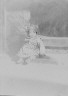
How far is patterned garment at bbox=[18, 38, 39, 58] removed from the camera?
1096mm

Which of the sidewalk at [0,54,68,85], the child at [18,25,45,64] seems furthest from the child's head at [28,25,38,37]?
the sidewalk at [0,54,68,85]

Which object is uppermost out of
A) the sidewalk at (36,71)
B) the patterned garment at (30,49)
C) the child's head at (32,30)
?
the child's head at (32,30)

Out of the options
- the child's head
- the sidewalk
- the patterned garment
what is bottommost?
the sidewalk

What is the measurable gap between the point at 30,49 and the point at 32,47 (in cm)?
2

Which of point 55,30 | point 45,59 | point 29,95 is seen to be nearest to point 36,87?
point 29,95

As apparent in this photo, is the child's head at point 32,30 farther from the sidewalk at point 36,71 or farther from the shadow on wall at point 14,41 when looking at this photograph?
the sidewalk at point 36,71

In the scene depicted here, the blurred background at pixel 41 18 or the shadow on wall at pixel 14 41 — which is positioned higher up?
the blurred background at pixel 41 18

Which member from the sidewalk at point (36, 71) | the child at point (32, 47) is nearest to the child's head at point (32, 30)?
the child at point (32, 47)

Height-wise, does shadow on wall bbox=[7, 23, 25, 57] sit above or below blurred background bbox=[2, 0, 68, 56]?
below

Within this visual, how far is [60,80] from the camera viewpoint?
104 centimetres

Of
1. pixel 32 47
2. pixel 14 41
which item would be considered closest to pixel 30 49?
pixel 32 47

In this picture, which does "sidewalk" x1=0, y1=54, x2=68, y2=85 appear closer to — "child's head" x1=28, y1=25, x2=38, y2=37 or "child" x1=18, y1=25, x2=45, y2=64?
"child" x1=18, y1=25, x2=45, y2=64

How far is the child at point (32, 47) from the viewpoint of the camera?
1092 millimetres

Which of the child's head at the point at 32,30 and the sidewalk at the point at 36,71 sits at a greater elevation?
the child's head at the point at 32,30
